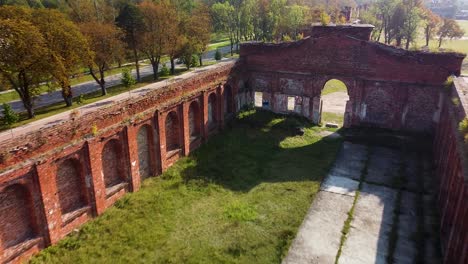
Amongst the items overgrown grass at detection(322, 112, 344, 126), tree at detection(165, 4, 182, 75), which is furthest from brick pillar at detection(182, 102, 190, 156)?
tree at detection(165, 4, 182, 75)

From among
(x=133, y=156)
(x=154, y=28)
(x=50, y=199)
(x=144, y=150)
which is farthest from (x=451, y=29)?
(x=50, y=199)

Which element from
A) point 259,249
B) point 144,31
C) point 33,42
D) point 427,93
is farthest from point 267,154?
point 144,31

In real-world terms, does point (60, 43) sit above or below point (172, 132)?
above

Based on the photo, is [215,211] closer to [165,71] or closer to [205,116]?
[205,116]

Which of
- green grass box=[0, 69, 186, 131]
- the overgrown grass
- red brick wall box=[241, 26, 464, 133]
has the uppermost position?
red brick wall box=[241, 26, 464, 133]

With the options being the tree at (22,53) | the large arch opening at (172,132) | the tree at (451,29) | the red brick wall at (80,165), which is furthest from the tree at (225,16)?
the red brick wall at (80,165)

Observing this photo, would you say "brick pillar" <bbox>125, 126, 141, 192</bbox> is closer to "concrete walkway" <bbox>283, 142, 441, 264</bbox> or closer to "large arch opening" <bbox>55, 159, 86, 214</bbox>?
"large arch opening" <bbox>55, 159, 86, 214</bbox>
